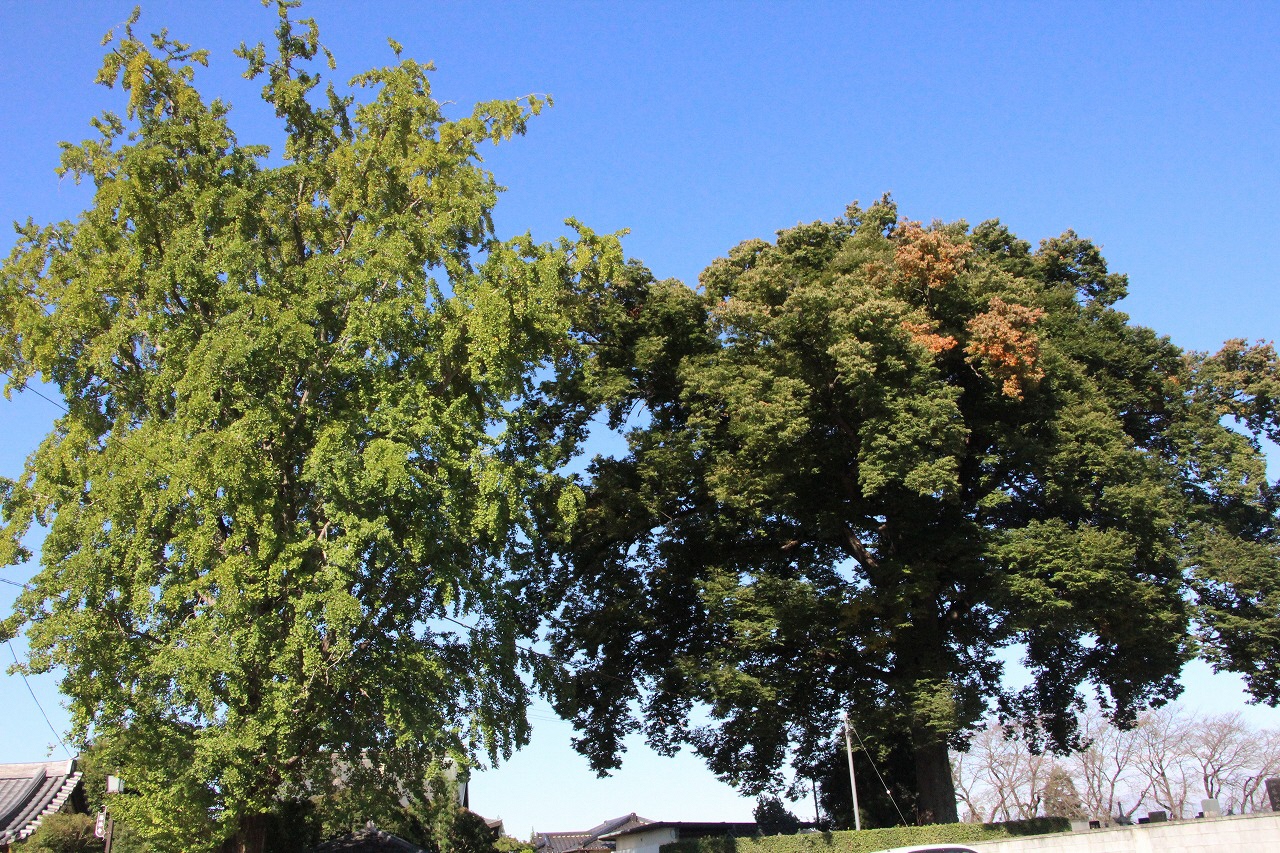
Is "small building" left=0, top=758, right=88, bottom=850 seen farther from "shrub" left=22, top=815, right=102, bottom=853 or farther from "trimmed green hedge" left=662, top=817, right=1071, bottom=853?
"trimmed green hedge" left=662, top=817, right=1071, bottom=853

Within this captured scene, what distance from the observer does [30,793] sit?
24.3 m

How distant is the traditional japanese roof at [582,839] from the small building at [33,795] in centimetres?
3507

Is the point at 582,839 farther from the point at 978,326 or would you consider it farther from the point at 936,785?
the point at 978,326

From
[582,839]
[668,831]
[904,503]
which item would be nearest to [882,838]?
[904,503]

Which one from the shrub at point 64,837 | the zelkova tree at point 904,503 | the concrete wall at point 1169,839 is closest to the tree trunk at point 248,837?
the zelkova tree at point 904,503

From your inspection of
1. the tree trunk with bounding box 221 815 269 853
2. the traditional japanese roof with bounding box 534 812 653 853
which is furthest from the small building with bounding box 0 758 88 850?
the traditional japanese roof with bounding box 534 812 653 853

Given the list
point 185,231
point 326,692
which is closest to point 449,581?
point 326,692

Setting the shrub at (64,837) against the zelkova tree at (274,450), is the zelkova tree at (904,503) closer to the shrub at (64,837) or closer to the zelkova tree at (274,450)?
the zelkova tree at (274,450)

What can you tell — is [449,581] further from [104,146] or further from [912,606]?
[912,606]

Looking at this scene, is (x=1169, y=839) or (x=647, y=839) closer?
(x=1169, y=839)

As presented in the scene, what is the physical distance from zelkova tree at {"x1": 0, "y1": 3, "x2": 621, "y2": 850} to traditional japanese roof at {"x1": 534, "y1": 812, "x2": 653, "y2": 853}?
43.4m

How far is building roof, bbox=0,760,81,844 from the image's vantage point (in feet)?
76.2

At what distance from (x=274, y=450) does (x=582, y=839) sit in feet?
201

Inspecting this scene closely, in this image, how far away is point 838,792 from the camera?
101ft
